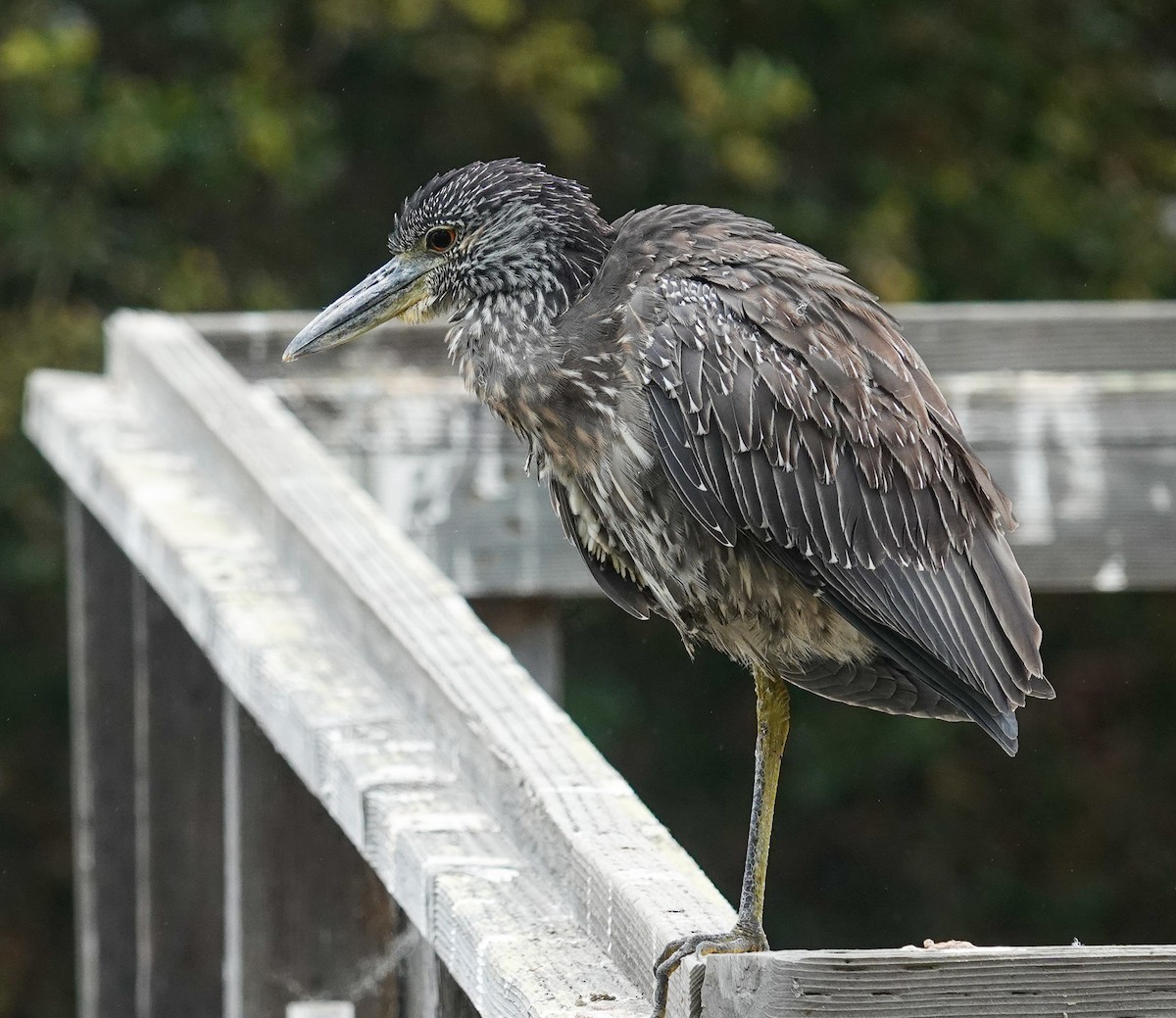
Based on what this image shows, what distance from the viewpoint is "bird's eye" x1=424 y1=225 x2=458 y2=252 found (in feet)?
8.98

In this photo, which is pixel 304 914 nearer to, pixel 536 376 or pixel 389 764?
pixel 389 764

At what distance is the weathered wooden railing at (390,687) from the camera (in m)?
1.69

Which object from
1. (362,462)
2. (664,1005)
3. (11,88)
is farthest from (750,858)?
(11,88)

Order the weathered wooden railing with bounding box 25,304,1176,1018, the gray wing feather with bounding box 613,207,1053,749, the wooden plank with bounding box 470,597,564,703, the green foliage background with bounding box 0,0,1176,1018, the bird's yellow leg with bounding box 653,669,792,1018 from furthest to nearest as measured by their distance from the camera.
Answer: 1. the green foliage background with bounding box 0,0,1176,1018
2. the wooden plank with bounding box 470,597,564,703
3. the gray wing feather with bounding box 613,207,1053,749
4. the bird's yellow leg with bounding box 653,669,792,1018
5. the weathered wooden railing with bounding box 25,304,1176,1018

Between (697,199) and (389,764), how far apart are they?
255 inches

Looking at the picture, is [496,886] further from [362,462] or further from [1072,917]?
[1072,917]

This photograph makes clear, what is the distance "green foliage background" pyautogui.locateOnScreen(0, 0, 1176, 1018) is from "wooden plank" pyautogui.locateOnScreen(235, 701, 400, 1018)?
512cm

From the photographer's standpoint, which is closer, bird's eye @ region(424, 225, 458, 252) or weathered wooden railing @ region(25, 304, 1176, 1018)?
weathered wooden railing @ region(25, 304, 1176, 1018)

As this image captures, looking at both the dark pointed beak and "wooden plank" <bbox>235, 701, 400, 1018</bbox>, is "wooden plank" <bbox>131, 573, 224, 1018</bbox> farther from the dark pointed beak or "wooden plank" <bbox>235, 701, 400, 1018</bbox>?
the dark pointed beak

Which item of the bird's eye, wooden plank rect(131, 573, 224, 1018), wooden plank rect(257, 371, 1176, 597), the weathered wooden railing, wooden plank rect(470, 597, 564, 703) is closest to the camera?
the weathered wooden railing

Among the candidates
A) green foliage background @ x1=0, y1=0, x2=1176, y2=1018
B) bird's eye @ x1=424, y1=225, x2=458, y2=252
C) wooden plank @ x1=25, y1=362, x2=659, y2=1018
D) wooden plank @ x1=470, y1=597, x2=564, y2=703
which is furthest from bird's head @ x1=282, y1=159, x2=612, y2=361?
green foliage background @ x1=0, y1=0, x2=1176, y2=1018

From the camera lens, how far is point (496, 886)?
6.11 ft

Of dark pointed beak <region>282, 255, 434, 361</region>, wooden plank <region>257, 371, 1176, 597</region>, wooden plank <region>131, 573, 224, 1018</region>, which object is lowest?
wooden plank <region>131, 573, 224, 1018</region>

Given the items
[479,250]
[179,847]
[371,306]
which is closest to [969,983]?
[479,250]
